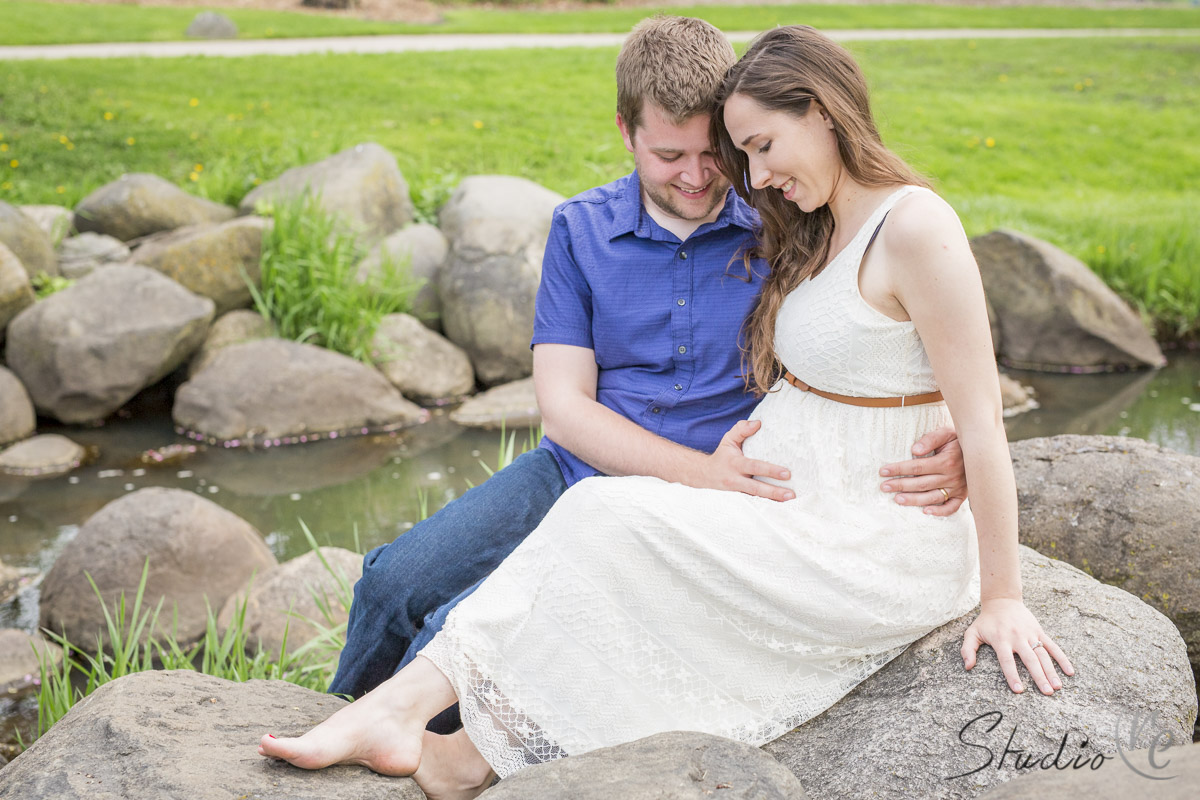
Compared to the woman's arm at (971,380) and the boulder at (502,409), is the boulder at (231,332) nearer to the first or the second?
the boulder at (502,409)

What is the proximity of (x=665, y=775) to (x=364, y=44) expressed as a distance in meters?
14.1

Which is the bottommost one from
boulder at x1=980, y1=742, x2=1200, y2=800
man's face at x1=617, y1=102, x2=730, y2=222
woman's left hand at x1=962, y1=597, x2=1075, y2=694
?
woman's left hand at x1=962, y1=597, x2=1075, y2=694

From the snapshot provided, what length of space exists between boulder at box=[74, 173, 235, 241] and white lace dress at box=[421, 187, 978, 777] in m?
6.41

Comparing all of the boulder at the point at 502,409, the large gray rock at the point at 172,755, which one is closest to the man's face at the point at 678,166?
the large gray rock at the point at 172,755

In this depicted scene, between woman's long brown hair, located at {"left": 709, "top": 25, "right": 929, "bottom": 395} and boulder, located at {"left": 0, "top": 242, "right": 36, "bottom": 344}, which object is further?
boulder, located at {"left": 0, "top": 242, "right": 36, "bottom": 344}

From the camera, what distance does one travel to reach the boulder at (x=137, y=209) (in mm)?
7547

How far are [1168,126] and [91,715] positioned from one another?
1306cm

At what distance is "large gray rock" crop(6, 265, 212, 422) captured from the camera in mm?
6281

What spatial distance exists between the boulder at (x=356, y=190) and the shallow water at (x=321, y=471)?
169 cm

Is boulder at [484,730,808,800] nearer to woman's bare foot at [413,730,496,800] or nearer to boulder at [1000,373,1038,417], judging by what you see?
woman's bare foot at [413,730,496,800]

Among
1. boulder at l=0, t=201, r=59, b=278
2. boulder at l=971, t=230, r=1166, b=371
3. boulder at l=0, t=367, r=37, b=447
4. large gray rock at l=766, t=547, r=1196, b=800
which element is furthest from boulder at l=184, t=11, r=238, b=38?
large gray rock at l=766, t=547, r=1196, b=800

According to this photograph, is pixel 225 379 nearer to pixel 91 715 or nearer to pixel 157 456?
pixel 157 456

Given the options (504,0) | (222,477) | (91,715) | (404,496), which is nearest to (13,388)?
(222,477)

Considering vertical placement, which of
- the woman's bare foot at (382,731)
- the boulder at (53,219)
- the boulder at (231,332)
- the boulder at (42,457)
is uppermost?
the woman's bare foot at (382,731)
